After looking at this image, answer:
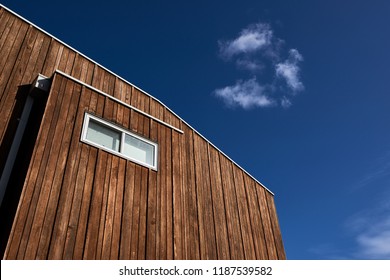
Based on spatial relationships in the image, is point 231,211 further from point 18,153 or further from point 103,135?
point 18,153

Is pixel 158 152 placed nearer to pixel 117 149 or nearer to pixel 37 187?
pixel 117 149

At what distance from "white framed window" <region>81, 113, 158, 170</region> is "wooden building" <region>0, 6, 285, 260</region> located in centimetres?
2

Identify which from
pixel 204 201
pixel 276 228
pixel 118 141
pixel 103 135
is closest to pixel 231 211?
pixel 204 201

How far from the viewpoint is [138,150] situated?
5.27 metres

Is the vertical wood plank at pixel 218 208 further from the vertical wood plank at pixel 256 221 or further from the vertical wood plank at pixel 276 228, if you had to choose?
the vertical wood plank at pixel 276 228

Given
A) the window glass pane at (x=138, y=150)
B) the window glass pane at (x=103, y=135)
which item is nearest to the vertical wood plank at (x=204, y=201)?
the window glass pane at (x=138, y=150)

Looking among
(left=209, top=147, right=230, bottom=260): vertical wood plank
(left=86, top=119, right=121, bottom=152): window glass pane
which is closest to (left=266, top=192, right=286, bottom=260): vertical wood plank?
(left=209, top=147, right=230, bottom=260): vertical wood plank

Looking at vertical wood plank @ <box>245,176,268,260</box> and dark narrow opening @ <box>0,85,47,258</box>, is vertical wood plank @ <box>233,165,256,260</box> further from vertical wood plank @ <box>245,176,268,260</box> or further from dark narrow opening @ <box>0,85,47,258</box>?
dark narrow opening @ <box>0,85,47,258</box>

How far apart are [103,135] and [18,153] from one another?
1.31 m

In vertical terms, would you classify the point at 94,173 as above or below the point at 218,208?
below

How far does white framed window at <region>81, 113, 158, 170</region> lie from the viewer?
470 cm

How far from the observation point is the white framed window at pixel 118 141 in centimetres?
470

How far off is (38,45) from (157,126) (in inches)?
109
